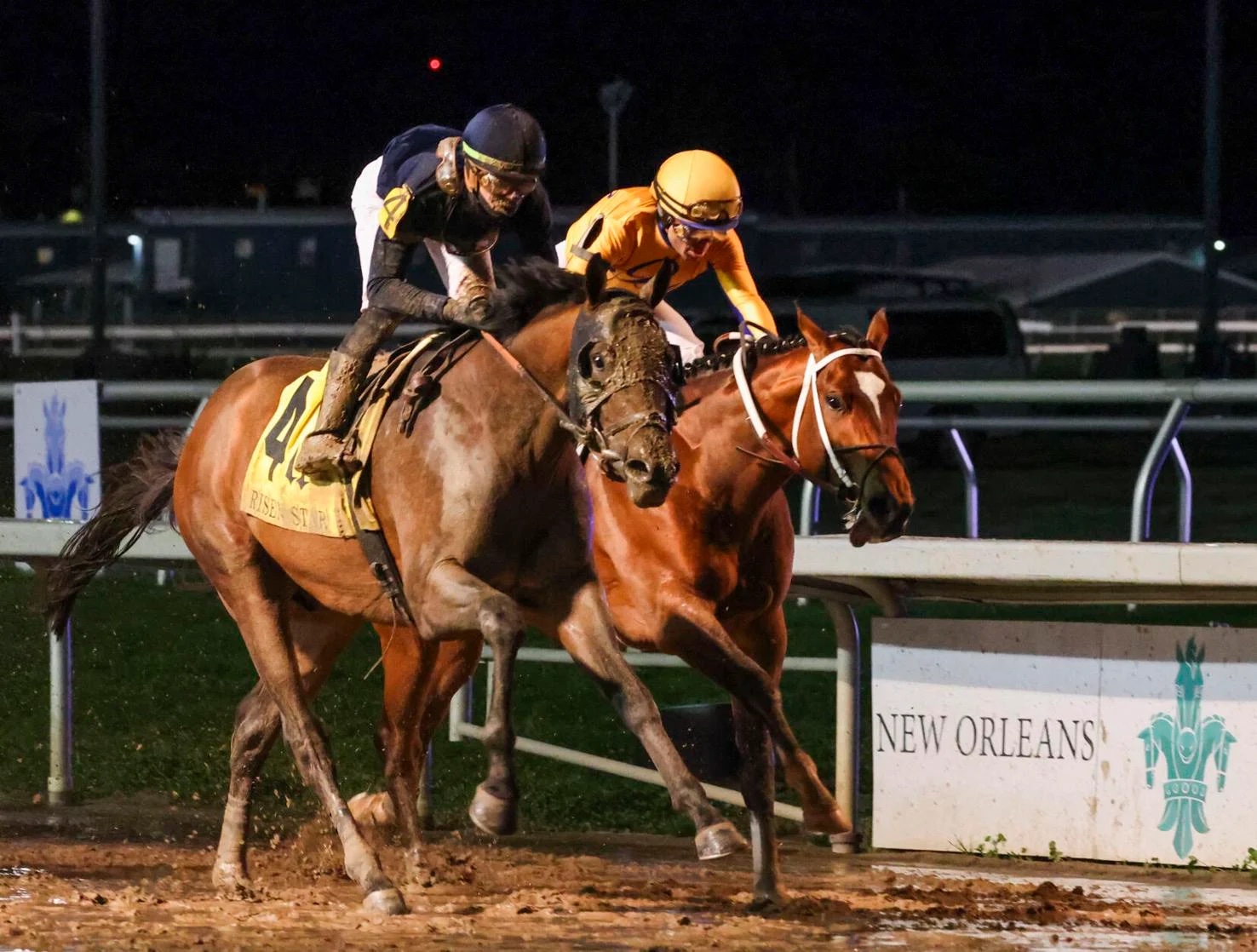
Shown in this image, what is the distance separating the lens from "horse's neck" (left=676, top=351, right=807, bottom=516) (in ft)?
18.2

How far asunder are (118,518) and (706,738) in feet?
6.19

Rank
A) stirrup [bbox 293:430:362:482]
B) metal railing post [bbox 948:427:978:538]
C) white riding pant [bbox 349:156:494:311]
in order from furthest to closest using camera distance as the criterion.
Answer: metal railing post [bbox 948:427:978:538]
white riding pant [bbox 349:156:494:311]
stirrup [bbox 293:430:362:482]

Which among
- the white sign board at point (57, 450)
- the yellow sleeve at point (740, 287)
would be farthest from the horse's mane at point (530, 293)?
the white sign board at point (57, 450)

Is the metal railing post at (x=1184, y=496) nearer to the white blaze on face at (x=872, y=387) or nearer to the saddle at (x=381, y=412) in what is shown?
the white blaze on face at (x=872, y=387)

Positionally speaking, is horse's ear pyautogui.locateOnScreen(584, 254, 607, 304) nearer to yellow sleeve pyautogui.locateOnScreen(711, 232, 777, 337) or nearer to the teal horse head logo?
yellow sleeve pyautogui.locateOnScreen(711, 232, 777, 337)

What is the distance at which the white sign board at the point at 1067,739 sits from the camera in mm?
5910

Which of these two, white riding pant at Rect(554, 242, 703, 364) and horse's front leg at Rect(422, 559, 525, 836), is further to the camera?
white riding pant at Rect(554, 242, 703, 364)

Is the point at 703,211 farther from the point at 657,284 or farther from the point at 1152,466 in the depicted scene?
the point at 1152,466

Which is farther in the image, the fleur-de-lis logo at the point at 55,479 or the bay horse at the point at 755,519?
the fleur-de-lis logo at the point at 55,479

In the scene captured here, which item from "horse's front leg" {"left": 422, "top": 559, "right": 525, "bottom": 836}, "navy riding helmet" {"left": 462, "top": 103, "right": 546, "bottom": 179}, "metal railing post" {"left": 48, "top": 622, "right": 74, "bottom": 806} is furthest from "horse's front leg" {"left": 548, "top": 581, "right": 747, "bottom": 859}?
"metal railing post" {"left": 48, "top": 622, "right": 74, "bottom": 806}

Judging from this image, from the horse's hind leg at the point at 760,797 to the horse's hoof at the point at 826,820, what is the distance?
178mm

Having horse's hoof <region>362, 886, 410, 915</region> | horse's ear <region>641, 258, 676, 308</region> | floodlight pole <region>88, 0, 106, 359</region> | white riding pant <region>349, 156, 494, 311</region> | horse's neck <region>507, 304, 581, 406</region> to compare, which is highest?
floodlight pole <region>88, 0, 106, 359</region>

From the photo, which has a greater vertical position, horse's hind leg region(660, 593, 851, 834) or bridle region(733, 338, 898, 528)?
bridle region(733, 338, 898, 528)

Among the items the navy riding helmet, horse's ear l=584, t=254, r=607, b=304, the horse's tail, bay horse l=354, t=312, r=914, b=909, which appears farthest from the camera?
the horse's tail
